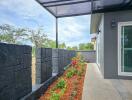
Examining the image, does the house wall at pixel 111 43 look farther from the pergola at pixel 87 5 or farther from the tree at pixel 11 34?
the tree at pixel 11 34

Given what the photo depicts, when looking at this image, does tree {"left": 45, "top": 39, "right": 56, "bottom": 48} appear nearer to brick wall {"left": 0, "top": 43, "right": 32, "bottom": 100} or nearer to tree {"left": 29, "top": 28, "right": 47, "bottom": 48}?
tree {"left": 29, "top": 28, "right": 47, "bottom": 48}

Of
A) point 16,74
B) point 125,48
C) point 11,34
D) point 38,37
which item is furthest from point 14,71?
point 38,37

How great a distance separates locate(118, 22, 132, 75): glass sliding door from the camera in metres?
8.07

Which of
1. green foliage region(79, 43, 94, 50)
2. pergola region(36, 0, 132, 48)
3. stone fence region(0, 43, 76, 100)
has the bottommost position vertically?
stone fence region(0, 43, 76, 100)

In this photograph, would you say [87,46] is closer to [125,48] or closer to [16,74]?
[125,48]

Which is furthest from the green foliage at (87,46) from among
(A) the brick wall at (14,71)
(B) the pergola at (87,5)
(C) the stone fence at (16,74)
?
(A) the brick wall at (14,71)

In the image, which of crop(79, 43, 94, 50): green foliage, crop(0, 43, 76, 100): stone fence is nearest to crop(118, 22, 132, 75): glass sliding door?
crop(0, 43, 76, 100): stone fence

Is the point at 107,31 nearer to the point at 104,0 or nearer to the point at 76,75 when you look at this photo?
the point at 104,0

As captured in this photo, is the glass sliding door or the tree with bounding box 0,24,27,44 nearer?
the glass sliding door

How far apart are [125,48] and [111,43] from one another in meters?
0.60

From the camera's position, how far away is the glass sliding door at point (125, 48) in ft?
26.5

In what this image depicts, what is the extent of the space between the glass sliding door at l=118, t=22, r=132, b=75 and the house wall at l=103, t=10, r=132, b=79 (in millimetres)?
177

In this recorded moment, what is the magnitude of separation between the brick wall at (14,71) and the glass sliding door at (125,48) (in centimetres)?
432

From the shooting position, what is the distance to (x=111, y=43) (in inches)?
327
